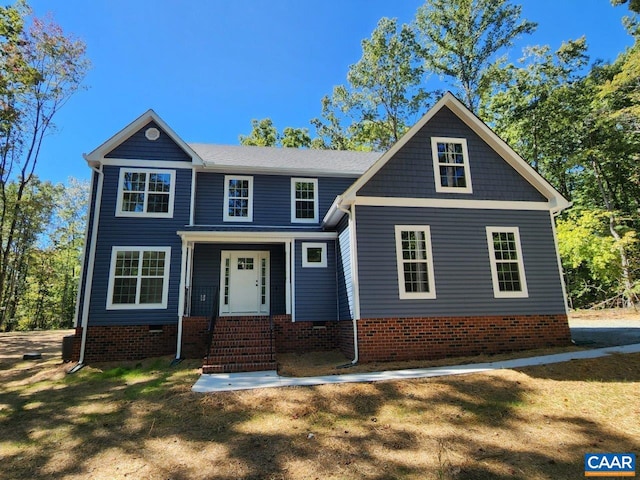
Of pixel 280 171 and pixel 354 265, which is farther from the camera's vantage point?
pixel 280 171

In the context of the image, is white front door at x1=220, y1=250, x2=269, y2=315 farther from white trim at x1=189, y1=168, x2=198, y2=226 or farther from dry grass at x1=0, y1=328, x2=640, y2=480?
dry grass at x1=0, y1=328, x2=640, y2=480

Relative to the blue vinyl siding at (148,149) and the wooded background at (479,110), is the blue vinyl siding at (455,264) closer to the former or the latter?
the blue vinyl siding at (148,149)

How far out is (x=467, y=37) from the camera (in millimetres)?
22234

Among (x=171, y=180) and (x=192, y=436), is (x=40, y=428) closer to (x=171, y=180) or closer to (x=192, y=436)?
(x=192, y=436)

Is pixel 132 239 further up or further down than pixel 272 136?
further down

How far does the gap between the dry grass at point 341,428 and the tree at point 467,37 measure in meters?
20.5

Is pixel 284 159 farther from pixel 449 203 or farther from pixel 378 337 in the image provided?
pixel 378 337

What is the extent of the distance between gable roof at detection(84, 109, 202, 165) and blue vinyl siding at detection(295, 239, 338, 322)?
16.0ft

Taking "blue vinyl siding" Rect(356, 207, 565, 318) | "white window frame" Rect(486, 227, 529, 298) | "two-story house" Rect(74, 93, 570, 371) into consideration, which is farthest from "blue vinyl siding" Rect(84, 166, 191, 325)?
"white window frame" Rect(486, 227, 529, 298)

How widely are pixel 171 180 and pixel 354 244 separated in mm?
6470

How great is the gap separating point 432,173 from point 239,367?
23.6 ft

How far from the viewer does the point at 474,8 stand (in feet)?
72.1

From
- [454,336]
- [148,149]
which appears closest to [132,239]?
[148,149]

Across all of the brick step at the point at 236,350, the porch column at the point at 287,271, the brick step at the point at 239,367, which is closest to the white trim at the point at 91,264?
the brick step at the point at 236,350
